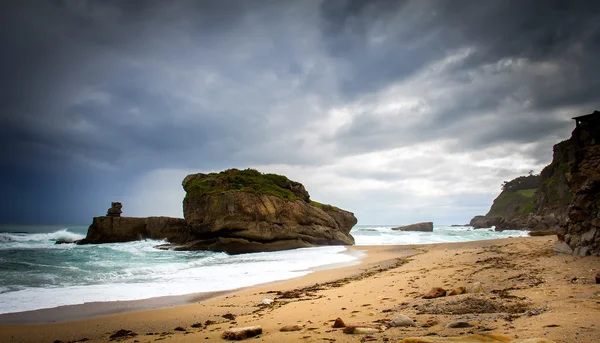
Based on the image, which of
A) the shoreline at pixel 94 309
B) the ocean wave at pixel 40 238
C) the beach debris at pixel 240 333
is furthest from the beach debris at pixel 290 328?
the ocean wave at pixel 40 238

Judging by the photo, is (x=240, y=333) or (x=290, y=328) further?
(x=290, y=328)

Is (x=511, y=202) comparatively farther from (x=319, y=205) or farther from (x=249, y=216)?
(x=249, y=216)

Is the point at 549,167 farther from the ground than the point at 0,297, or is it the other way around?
the point at 549,167

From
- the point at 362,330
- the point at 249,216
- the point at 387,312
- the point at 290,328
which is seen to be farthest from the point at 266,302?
the point at 249,216

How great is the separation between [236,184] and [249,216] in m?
4.29

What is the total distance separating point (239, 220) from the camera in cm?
2964

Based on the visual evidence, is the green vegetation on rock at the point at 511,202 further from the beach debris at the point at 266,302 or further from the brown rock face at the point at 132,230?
the beach debris at the point at 266,302

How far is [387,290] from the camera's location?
7914mm

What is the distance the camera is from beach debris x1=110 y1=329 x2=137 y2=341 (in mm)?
5573

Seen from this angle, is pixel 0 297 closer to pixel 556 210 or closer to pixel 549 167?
pixel 556 210

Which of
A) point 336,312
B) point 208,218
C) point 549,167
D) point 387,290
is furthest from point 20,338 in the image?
point 549,167

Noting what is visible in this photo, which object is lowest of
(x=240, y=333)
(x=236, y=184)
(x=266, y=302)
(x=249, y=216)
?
(x=266, y=302)

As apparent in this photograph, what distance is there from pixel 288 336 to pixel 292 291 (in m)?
5.11

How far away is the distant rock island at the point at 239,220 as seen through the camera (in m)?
29.8
